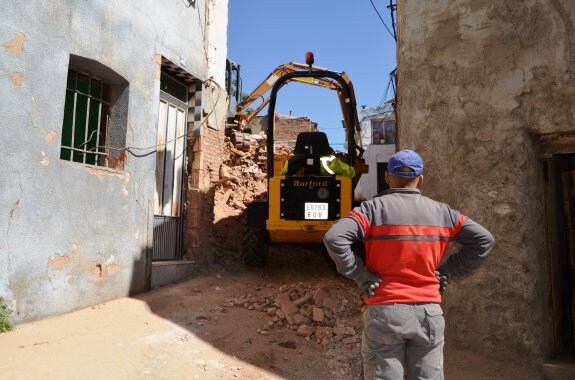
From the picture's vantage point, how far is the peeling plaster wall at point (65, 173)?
4512 mm

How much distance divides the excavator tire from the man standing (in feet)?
16.7

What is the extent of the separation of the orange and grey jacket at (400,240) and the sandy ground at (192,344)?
181 centimetres

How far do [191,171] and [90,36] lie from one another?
114 inches

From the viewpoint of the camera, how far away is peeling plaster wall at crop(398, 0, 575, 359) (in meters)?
3.65

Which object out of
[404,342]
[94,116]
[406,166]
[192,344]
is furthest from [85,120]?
[404,342]

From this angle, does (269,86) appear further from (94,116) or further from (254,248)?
(94,116)

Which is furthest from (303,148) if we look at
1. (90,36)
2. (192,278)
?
(90,36)

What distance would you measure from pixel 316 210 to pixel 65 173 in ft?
10.2

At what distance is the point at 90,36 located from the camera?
5457 mm

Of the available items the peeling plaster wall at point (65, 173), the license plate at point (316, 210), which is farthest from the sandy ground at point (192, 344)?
the license plate at point (316, 210)

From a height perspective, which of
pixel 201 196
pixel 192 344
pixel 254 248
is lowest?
pixel 192 344

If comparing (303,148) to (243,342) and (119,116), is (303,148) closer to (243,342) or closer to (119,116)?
(119,116)

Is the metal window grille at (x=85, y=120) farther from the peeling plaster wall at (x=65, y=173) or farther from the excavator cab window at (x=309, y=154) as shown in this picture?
the excavator cab window at (x=309, y=154)

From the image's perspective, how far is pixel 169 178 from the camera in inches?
288
